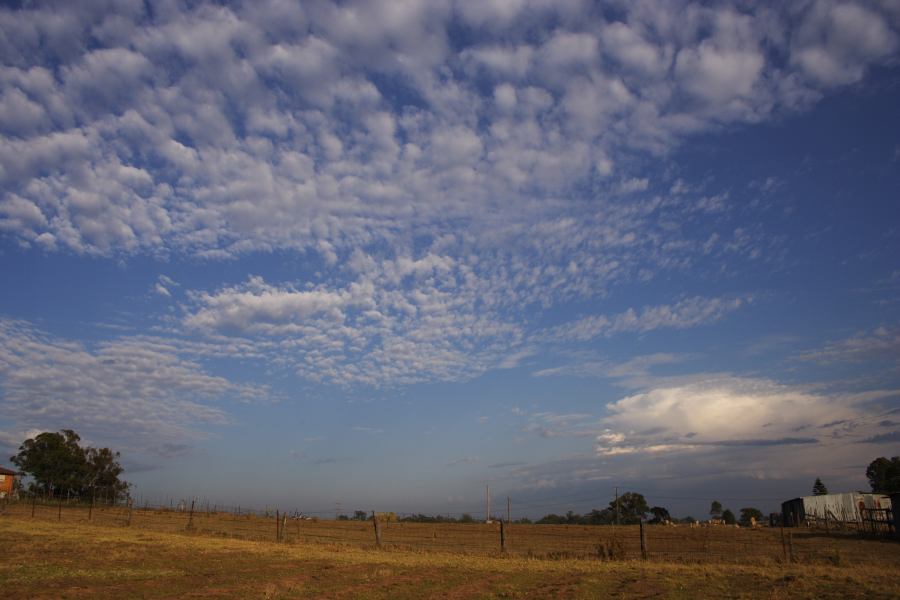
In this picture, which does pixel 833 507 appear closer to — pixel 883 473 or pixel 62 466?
pixel 883 473

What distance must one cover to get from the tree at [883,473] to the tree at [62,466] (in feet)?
369

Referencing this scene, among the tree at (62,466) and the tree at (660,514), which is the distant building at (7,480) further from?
the tree at (660,514)

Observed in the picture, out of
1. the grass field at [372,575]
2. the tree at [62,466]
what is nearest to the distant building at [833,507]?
the grass field at [372,575]

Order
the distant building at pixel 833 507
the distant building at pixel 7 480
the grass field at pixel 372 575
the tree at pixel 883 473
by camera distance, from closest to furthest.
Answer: the grass field at pixel 372 575 → the distant building at pixel 833 507 → the distant building at pixel 7 480 → the tree at pixel 883 473

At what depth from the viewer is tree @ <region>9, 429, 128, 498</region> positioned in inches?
3423

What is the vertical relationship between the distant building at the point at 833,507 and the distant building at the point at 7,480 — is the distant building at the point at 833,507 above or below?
below

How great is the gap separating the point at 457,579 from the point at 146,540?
61.6 ft

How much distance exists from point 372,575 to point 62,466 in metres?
87.9

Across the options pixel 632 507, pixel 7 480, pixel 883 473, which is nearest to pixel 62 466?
pixel 7 480

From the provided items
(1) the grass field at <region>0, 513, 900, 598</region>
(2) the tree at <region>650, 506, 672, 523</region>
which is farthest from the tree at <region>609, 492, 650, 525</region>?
(1) the grass field at <region>0, 513, 900, 598</region>

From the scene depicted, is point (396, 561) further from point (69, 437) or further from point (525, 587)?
point (69, 437)

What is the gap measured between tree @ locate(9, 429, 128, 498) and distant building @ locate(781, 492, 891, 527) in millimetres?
89736

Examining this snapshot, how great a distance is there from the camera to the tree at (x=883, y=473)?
3543 inches

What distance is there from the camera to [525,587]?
57.3 feet
